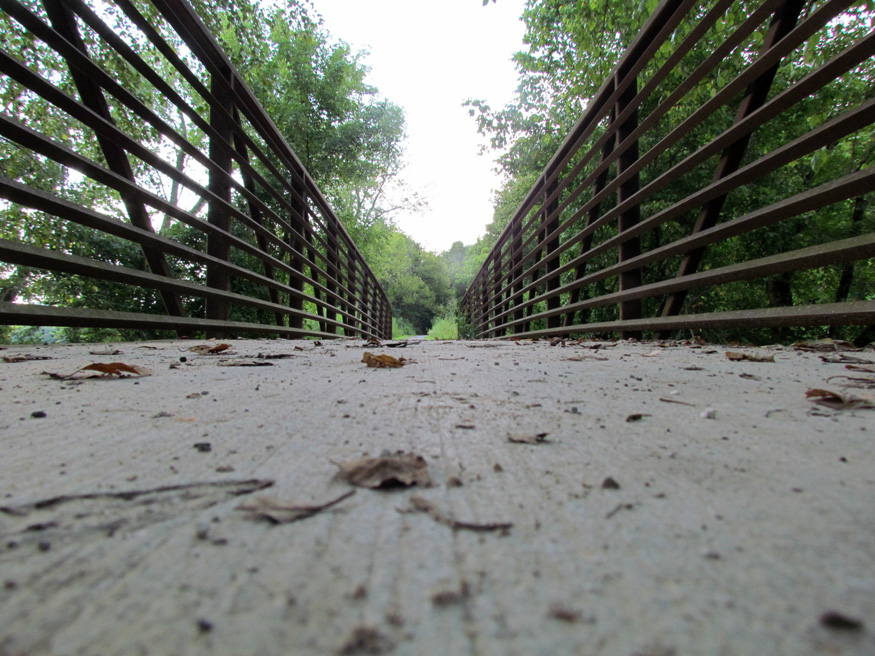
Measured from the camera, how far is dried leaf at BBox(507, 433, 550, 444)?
2.19 ft

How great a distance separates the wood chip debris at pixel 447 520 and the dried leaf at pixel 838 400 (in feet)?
2.82

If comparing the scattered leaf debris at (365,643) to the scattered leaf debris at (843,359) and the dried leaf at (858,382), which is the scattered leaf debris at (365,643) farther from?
the scattered leaf debris at (843,359)

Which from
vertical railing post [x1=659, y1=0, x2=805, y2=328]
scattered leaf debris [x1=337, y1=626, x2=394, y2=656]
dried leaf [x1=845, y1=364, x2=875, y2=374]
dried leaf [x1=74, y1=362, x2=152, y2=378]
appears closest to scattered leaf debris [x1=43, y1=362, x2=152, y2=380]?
dried leaf [x1=74, y1=362, x2=152, y2=378]

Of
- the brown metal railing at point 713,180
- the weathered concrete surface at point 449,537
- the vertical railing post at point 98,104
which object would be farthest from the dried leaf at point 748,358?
the vertical railing post at point 98,104

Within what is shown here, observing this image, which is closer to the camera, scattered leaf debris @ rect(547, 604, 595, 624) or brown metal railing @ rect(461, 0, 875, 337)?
scattered leaf debris @ rect(547, 604, 595, 624)

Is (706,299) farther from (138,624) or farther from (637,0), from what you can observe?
(138,624)

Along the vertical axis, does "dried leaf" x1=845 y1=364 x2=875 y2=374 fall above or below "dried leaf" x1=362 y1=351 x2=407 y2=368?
below

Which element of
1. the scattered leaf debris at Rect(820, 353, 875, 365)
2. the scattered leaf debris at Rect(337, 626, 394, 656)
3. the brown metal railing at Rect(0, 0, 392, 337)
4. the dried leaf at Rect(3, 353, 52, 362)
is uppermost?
the brown metal railing at Rect(0, 0, 392, 337)

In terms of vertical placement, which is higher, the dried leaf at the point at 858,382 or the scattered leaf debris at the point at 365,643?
the dried leaf at the point at 858,382

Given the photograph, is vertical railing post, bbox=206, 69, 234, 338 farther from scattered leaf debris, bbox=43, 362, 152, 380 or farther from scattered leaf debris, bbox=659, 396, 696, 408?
scattered leaf debris, bbox=659, 396, 696, 408

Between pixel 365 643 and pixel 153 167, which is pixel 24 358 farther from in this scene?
pixel 365 643

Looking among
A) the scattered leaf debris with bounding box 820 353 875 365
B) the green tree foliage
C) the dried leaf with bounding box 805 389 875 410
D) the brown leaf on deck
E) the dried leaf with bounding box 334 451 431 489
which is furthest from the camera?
the green tree foliage

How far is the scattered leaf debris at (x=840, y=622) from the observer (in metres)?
0.28

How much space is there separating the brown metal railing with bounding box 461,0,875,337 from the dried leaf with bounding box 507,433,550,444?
1.34 meters
